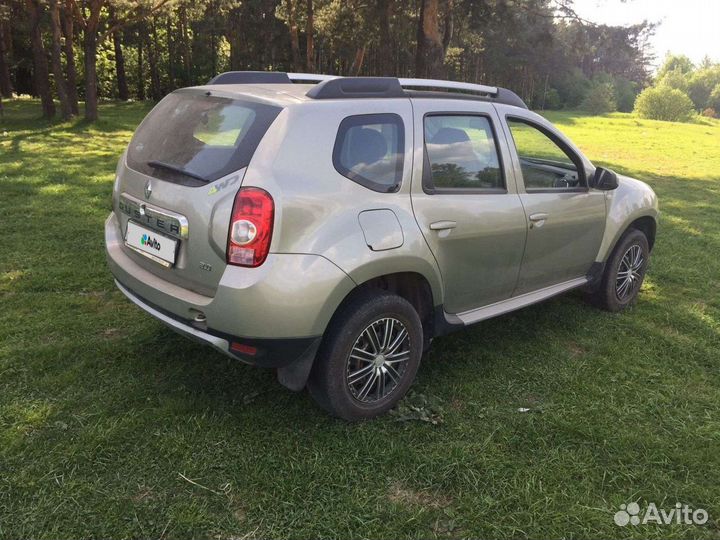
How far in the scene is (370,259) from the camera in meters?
2.93

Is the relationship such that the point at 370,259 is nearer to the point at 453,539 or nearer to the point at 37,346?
the point at 453,539

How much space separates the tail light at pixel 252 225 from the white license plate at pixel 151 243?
45 centimetres

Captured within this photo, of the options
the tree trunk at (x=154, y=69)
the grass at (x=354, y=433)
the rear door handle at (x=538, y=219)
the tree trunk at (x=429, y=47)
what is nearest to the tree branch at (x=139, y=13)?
the tree trunk at (x=429, y=47)

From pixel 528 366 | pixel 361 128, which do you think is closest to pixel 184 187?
pixel 361 128

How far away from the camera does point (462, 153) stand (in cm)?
356

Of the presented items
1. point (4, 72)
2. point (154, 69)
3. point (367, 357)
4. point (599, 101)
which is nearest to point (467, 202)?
point (367, 357)

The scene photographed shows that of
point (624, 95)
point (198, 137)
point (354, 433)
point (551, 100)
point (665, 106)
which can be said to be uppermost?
point (624, 95)

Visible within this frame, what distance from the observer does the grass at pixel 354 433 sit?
2570mm

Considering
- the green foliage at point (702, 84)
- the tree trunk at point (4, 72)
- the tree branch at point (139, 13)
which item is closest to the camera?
the tree branch at point (139, 13)

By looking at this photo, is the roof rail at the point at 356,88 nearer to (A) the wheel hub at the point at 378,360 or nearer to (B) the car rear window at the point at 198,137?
(B) the car rear window at the point at 198,137

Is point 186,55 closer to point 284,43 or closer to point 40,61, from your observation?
point 284,43

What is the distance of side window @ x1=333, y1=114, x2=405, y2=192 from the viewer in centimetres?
299

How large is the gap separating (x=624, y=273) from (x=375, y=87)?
9.78 feet

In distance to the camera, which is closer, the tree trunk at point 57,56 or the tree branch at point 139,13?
the tree trunk at point 57,56
